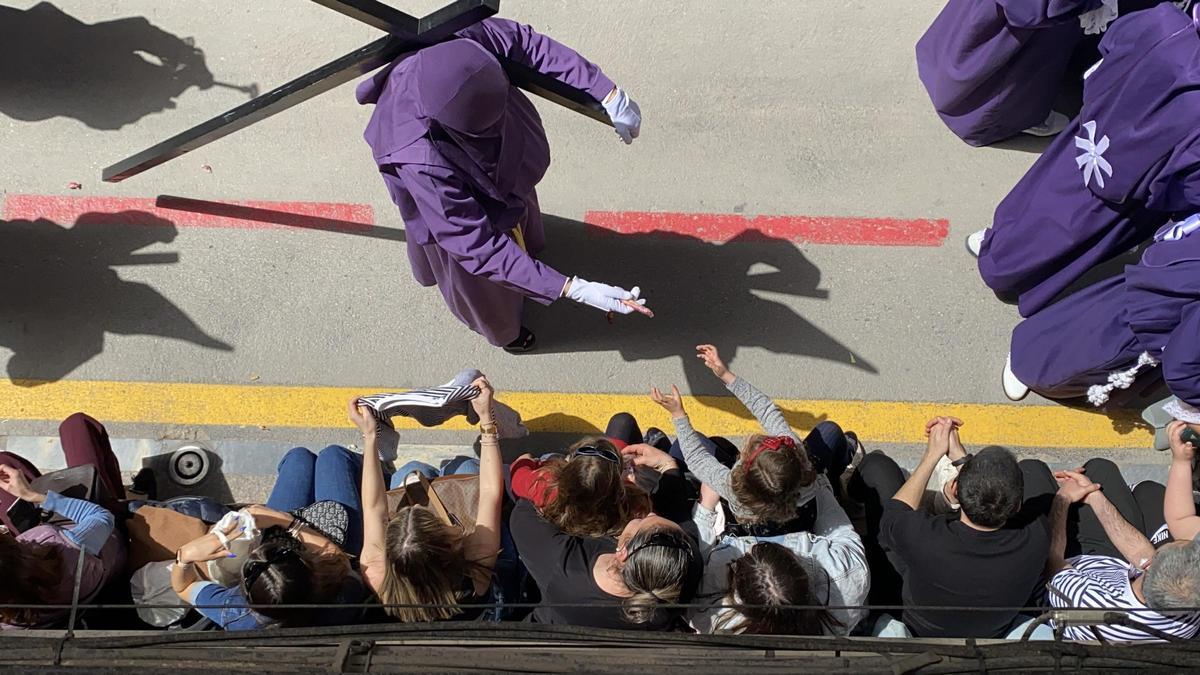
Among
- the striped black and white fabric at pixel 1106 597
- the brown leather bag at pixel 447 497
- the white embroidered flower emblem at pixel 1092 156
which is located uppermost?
the white embroidered flower emblem at pixel 1092 156

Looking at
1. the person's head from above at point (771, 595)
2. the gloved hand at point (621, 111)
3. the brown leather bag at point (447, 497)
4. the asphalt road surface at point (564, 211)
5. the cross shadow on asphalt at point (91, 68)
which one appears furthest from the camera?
the cross shadow on asphalt at point (91, 68)

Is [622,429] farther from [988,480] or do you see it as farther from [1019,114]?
[1019,114]

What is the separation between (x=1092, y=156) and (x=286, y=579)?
116 inches

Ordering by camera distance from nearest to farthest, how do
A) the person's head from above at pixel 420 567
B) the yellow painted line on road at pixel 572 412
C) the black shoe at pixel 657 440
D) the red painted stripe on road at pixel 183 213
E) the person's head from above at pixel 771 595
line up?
the person's head from above at pixel 771 595 → the person's head from above at pixel 420 567 → the black shoe at pixel 657 440 → the yellow painted line on road at pixel 572 412 → the red painted stripe on road at pixel 183 213

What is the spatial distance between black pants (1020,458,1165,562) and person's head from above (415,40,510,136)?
2.24 m

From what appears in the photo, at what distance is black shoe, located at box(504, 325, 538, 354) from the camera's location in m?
4.00

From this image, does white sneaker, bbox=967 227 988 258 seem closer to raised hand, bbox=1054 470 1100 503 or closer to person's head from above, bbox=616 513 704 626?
raised hand, bbox=1054 470 1100 503

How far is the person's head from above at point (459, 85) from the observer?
2.79 meters

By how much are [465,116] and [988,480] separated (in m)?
1.95

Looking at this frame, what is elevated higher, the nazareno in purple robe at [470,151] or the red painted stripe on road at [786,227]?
the nazareno in purple robe at [470,151]

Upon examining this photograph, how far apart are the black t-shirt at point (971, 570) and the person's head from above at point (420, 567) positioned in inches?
57.1

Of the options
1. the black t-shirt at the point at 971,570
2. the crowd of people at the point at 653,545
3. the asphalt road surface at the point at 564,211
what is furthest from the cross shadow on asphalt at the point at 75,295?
the black t-shirt at the point at 971,570

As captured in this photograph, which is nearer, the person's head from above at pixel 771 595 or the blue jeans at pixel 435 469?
the person's head from above at pixel 771 595

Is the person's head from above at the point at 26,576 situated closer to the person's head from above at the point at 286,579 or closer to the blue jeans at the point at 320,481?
the person's head from above at the point at 286,579
